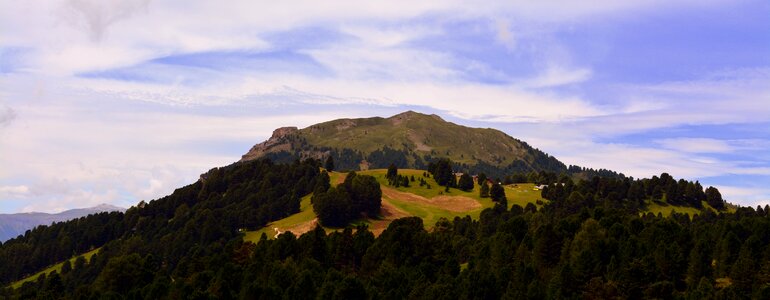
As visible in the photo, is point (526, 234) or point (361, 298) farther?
point (526, 234)

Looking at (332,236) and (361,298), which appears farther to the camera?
(332,236)

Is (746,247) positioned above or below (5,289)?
above

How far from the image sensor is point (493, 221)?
182375 millimetres

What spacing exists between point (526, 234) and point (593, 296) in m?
37.0

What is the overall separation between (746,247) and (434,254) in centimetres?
6123

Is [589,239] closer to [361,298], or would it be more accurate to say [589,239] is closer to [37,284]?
[361,298]

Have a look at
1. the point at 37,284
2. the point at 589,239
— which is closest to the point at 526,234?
the point at 589,239

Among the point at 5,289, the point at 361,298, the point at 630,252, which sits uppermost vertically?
the point at 630,252

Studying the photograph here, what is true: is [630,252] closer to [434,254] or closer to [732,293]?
[732,293]

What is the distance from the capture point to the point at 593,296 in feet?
318

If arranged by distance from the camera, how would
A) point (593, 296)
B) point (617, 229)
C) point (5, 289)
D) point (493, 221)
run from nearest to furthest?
1. point (593, 296)
2. point (617, 229)
3. point (493, 221)
4. point (5, 289)

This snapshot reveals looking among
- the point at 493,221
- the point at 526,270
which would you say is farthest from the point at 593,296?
the point at 493,221

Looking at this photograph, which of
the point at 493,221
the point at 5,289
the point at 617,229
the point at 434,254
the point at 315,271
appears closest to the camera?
the point at 315,271

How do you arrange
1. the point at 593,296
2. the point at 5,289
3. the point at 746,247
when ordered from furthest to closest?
the point at 5,289 → the point at 746,247 → the point at 593,296
